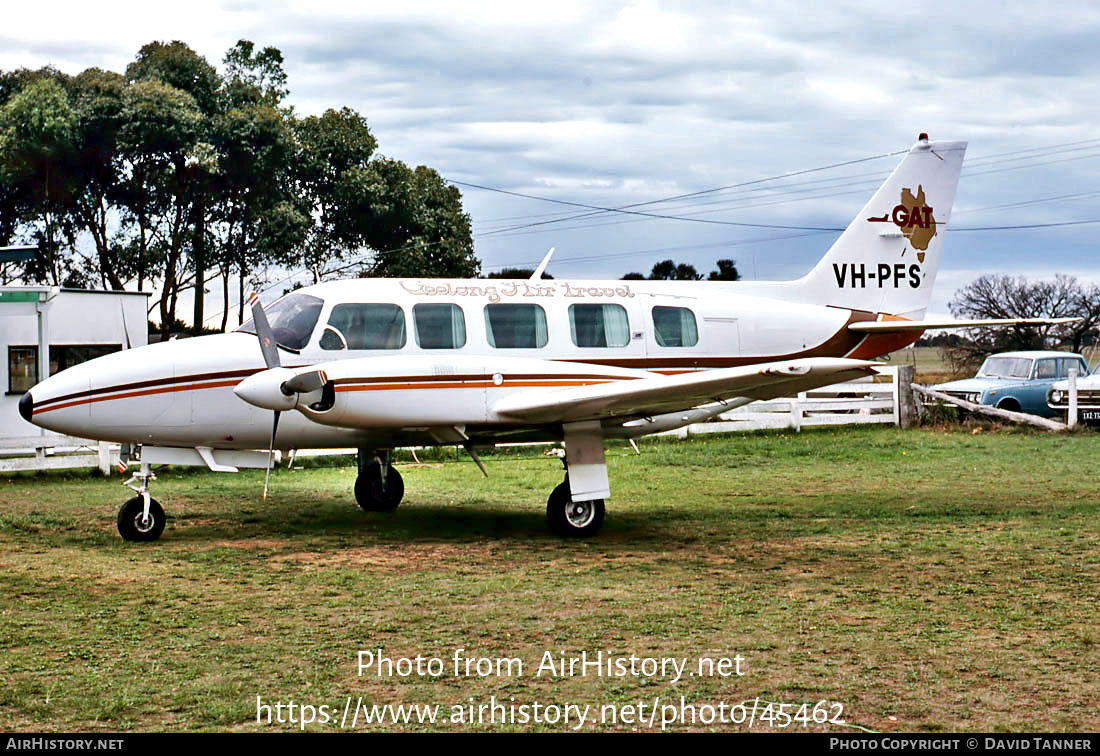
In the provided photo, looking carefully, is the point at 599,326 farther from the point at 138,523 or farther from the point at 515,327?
the point at 138,523

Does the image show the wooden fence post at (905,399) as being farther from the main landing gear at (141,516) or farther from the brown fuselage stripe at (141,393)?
the main landing gear at (141,516)

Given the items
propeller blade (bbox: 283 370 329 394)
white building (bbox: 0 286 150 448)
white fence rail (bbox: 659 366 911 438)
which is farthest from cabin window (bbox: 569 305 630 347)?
white building (bbox: 0 286 150 448)

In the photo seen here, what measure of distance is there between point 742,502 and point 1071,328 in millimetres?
36175

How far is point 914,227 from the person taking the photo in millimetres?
15016

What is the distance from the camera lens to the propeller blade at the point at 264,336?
1151 cm

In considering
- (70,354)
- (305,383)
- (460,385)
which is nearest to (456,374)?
(460,385)

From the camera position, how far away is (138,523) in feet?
38.2

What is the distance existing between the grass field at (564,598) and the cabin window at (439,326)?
6.76ft

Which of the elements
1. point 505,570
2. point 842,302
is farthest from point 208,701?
point 842,302

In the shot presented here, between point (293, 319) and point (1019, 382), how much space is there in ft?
60.0

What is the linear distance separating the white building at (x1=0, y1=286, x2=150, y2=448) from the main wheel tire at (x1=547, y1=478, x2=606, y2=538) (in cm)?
1216

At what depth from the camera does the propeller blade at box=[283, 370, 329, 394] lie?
10680 millimetres

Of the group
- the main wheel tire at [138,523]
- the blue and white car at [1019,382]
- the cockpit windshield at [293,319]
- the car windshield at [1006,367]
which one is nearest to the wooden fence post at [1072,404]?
the blue and white car at [1019,382]

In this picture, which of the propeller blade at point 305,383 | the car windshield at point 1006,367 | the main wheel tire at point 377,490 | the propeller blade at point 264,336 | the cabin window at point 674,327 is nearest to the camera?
the propeller blade at point 305,383
